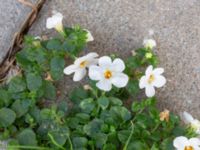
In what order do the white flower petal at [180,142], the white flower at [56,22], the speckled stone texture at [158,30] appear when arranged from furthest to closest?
the speckled stone texture at [158,30] < the white flower at [56,22] < the white flower petal at [180,142]

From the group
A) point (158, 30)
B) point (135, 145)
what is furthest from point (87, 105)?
point (158, 30)

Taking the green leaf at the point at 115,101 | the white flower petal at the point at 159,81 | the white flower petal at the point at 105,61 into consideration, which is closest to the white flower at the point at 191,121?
the white flower petal at the point at 159,81

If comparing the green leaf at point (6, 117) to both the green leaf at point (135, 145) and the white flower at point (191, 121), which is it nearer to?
the green leaf at point (135, 145)

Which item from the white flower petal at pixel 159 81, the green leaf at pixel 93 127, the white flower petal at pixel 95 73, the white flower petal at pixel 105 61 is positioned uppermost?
the white flower petal at pixel 105 61

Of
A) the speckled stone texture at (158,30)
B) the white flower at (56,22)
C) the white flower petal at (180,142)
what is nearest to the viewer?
the white flower petal at (180,142)

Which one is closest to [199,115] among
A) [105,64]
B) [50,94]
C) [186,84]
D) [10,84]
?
[186,84]

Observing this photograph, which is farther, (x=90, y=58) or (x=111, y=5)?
(x=111, y=5)

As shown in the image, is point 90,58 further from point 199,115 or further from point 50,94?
point 199,115

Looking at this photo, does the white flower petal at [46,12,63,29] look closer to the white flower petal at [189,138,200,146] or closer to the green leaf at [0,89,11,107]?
the green leaf at [0,89,11,107]
